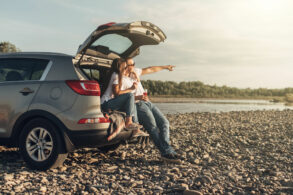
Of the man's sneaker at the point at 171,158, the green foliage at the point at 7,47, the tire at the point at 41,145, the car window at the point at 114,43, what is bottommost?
the man's sneaker at the point at 171,158

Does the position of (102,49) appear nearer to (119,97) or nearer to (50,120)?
(119,97)

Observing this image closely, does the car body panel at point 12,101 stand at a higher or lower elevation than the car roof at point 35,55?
lower

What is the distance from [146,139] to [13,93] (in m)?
2.76

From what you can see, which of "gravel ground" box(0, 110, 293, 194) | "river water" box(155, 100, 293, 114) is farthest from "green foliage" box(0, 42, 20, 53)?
"gravel ground" box(0, 110, 293, 194)

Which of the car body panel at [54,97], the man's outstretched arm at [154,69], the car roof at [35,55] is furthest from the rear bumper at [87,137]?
the man's outstretched arm at [154,69]

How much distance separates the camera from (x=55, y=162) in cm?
540

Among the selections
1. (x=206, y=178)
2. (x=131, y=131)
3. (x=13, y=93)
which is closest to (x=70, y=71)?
(x=13, y=93)

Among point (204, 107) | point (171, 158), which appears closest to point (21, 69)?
point (171, 158)

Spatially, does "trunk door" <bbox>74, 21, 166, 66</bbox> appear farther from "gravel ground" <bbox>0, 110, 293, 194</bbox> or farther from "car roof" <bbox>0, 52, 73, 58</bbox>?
"gravel ground" <bbox>0, 110, 293, 194</bbox>

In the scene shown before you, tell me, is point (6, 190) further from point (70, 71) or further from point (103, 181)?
point (70, 71)

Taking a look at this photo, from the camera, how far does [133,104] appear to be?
6.09 meters

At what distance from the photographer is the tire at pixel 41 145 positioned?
5.37 m

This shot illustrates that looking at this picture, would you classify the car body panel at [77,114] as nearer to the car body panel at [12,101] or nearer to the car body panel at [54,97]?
the car body panel at [54,97]

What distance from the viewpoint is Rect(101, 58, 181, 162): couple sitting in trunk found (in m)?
6.05
